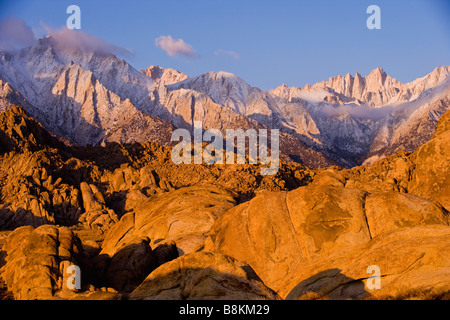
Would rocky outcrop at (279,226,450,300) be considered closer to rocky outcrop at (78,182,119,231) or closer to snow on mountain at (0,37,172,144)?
rocky outcrop at (78,182,119,231)

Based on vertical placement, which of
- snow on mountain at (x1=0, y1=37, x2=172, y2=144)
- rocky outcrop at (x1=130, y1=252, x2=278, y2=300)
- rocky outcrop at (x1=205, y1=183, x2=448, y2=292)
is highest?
snow on mountain at (x1=0, y1=37, x2=172, y2=144)

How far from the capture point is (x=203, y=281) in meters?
13.8

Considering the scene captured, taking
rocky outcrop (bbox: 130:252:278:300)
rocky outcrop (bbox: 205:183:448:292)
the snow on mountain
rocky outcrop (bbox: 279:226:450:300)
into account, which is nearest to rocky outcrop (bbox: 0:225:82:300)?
rocky outcrop (bbox: 130:252:278:300)

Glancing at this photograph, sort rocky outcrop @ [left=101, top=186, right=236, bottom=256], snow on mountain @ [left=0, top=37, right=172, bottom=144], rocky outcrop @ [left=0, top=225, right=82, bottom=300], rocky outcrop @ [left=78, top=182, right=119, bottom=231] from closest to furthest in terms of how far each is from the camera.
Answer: rocky outcrop @ [left=0, top=225, right=82, bottom=300], rocky outcrop @ [left=101, top=186, right=236, bottom=256], rocky outcrop @ [left=78, top=182, right=119, bottom=231], snow on mountain @ [left=0, top=37, right=172, bottom=144]

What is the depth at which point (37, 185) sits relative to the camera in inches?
2004

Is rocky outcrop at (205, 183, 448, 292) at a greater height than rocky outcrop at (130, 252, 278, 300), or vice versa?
rocky outcrop at (205, 183, 448, 292)

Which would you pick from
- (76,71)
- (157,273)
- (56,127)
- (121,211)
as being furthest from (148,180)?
(76,71)

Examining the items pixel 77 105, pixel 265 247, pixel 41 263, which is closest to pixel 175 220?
pixel 265 247

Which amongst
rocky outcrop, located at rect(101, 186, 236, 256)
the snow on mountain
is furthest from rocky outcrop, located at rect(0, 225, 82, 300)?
the snow on mountain

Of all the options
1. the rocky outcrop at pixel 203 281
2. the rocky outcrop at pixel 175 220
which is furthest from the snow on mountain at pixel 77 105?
the rocky outcrop at pixel 203 281

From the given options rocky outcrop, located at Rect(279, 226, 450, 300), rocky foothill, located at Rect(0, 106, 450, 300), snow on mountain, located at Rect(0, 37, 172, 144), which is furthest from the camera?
snow on mountain, located at Rect(0, 37, 172, 144)

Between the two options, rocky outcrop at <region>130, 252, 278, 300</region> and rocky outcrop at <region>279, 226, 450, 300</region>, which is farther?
rocky outcrop at <region>130, 252, 278, 300</region>

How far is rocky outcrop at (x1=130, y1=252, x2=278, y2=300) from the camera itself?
524 inches

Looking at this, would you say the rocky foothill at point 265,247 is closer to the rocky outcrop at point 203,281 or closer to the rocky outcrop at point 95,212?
the rocky outcrop at point 203,281
